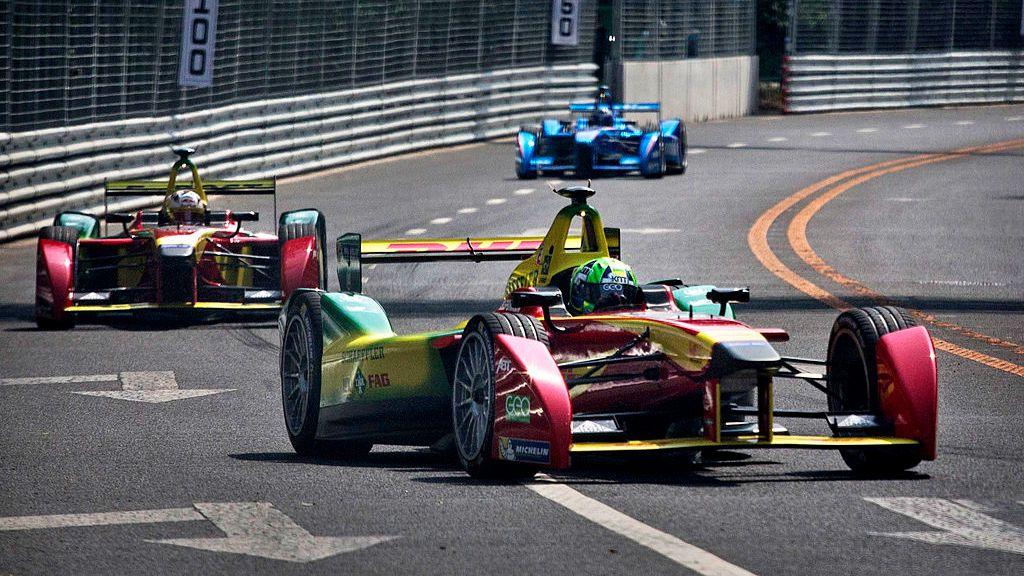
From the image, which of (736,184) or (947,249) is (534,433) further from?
(736,184)

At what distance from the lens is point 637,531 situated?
654cm

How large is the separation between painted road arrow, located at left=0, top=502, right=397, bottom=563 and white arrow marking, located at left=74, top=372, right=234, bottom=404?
3.78 m

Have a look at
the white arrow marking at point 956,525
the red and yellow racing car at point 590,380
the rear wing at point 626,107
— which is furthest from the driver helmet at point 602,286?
the rear wing at point 626,107

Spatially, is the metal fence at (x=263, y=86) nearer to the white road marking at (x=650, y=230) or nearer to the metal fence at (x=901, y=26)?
the white road marking at (x=650, y=230)

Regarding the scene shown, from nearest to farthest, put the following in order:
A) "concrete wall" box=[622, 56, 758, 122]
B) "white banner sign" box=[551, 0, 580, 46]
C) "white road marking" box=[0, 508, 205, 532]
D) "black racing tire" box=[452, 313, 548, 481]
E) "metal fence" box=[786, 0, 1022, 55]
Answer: "white road marking" box=[0, 508, 205, 532] < "black racing tire" box=[452, 313, 548, 481] < "white banner sign" box=[551, 0, 580, 46] < "concrete wall" box=[622, 56, 758, 122] < "metal fence" box=[786, 0, 1022, 55]

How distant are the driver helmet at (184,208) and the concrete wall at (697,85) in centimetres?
2528

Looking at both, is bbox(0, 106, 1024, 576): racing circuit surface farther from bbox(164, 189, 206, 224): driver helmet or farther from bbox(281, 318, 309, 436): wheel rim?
bbox(164, 189, 206, 224): driver helmet

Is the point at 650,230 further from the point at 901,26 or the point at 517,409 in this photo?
the point at 901,26

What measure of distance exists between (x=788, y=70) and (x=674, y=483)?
125 ft

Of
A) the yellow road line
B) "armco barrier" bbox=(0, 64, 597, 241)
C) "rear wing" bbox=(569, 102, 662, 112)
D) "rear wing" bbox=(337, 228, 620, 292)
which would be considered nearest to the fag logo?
"rear wing" bbox=(337, 228, 620, 292)

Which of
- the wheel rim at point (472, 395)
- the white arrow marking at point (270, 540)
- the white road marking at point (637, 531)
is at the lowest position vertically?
the white arrow marking at point (270, 540)

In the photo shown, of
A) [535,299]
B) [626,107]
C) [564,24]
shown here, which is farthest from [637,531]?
[564,24]

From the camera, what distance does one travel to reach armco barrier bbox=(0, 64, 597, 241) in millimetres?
21797

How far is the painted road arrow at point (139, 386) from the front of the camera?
36.1 ft
